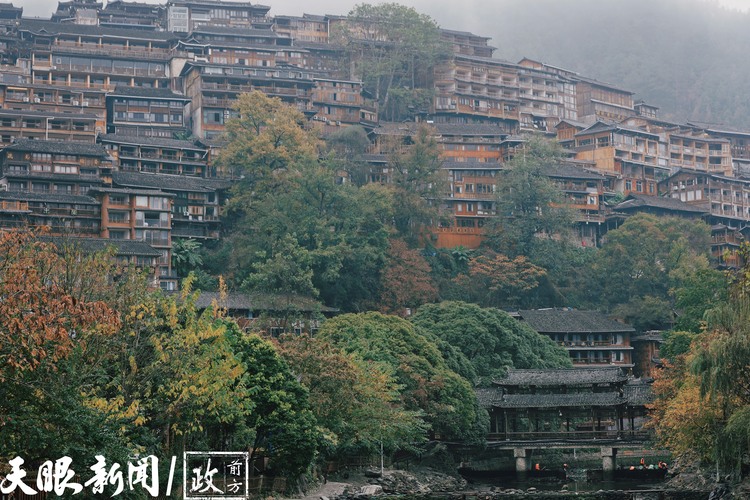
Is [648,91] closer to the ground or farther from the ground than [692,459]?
farther from the ground

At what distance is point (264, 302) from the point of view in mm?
77312

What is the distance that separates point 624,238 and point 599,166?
21.9 m

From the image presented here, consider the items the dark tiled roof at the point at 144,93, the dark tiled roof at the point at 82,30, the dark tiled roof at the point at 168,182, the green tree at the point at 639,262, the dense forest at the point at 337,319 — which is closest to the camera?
the dense forest at the point at 337,319

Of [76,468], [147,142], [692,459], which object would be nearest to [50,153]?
[147,142]

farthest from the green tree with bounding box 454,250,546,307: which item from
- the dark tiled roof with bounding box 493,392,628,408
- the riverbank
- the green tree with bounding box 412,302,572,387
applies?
the riverbank

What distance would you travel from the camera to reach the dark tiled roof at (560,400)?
2822 inches

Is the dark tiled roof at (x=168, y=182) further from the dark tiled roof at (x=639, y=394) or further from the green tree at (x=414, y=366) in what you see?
the dark tiled roof at (x=639, y=394)

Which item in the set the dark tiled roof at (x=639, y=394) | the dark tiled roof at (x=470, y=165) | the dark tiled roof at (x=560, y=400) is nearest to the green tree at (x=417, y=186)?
the dark tiled roof at (x=470, y=165)

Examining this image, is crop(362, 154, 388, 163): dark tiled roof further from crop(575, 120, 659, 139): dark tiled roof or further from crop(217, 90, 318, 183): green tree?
crop(575, 120, 659, 139): dark tiled roof

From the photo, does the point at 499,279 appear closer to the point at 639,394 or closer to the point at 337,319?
the point at 639,394

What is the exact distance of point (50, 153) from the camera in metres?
89.8

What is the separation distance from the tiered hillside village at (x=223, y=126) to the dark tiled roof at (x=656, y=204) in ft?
0.83

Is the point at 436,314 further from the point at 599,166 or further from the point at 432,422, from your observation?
the point at 599,166

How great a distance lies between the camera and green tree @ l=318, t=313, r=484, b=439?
66938mm
